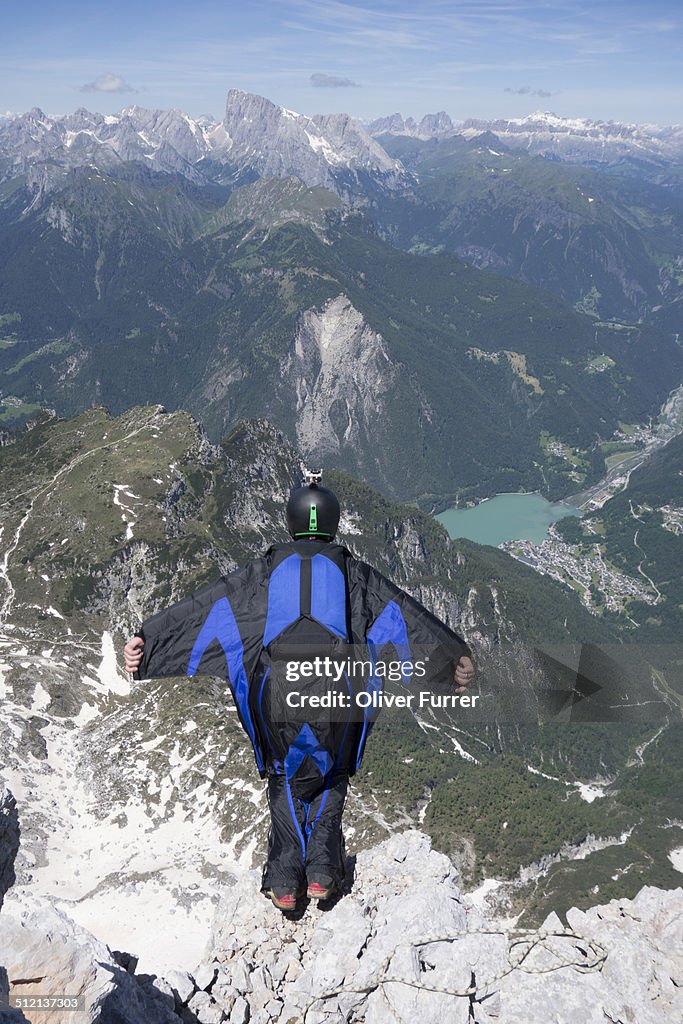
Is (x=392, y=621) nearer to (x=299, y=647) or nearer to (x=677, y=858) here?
(x=299, y=647)

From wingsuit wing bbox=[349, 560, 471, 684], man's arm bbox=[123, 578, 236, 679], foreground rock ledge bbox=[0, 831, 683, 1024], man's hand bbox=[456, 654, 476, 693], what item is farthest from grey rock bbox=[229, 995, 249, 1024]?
man's hand bbox=[456, 654, 476, 693]

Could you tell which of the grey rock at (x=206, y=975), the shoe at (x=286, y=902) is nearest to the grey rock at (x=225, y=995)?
the grey rock at (x=206, y=975)

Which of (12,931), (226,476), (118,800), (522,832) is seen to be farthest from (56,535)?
(12,931)

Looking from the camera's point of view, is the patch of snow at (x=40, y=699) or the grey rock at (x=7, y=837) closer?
the grey rock at (x=7, y=837)

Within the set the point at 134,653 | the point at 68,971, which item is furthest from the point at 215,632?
the point at 68,971

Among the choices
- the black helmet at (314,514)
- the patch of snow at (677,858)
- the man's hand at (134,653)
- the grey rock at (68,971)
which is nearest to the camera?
the grey rock at (68,971)

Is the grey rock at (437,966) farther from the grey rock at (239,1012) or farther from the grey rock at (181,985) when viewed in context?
the grey rock at (181,985)

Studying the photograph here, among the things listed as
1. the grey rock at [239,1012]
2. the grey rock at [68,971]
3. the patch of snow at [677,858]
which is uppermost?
the grey rock at [68,971]

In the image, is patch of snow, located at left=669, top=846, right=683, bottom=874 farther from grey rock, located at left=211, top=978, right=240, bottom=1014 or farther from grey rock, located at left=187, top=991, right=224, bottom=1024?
grey rock, located at left=187, top=991, right=224, bottom=1024
